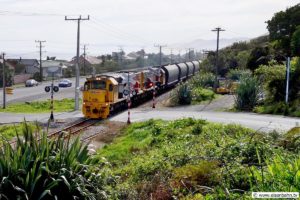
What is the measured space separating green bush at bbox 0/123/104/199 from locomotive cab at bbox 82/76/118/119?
21.6 m

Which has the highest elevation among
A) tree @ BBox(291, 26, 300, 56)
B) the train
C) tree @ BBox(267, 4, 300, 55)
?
tree @ BBox(267, 4, 300, 55)

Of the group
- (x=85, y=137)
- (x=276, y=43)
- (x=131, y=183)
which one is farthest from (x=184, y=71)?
(x=131, y=183)

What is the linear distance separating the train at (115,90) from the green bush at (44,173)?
21.2m

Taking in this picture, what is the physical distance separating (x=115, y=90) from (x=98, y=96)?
1447mm

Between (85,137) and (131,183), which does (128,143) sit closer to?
(85,137)

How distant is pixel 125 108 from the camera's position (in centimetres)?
3656

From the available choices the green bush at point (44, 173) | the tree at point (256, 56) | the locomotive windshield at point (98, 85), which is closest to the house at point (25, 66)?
the tree at point (256, 56)

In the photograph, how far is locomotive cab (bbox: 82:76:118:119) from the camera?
3114 centimetres

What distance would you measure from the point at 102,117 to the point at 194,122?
9711 mm

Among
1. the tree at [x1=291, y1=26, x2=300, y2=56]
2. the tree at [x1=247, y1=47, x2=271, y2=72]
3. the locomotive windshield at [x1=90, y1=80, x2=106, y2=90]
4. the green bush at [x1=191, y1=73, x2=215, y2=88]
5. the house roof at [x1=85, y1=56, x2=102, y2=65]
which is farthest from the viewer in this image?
the house roof at [x1=85, y1=56, x2=102, y2=65]

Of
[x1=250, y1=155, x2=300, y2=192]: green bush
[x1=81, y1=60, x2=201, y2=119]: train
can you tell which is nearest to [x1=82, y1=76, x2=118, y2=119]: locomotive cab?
[x1=81, y1=60, x2=201, y2=119]: train

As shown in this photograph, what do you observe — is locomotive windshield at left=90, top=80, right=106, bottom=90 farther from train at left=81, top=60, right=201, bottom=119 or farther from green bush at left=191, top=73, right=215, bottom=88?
green bush at left=191, top=73, right=215, bottom=88

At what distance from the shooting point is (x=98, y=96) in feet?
103

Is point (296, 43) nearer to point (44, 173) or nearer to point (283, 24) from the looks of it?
point (283, 24)
